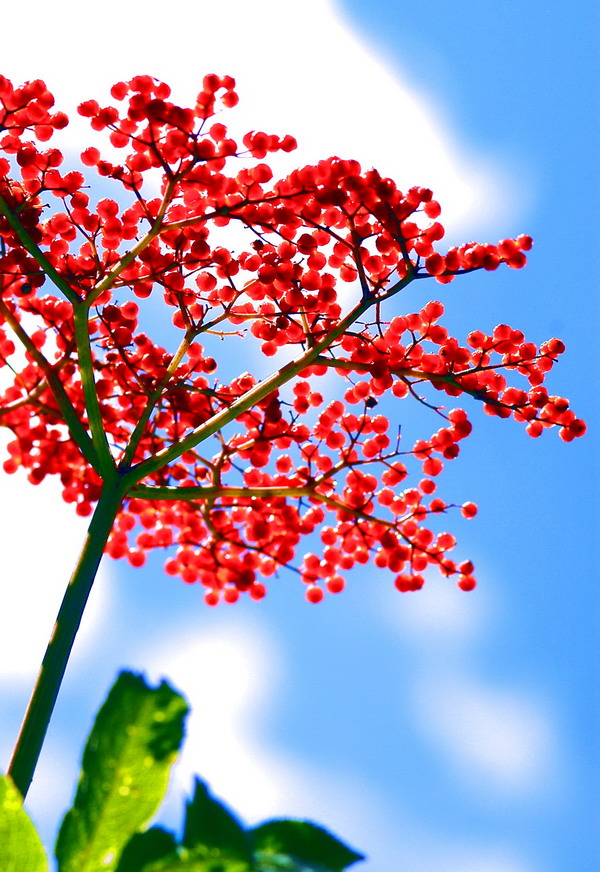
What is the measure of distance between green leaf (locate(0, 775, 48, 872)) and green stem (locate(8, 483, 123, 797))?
1698mm

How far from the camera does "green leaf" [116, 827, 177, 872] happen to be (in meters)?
1.14

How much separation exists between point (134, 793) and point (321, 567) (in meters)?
4.22

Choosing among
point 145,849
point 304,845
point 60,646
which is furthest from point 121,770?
point 60,646

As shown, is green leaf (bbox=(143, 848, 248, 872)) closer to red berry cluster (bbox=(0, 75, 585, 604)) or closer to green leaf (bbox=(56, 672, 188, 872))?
green leaf (bbox=(56, 672, 188, 872))

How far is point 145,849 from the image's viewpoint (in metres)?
1.15

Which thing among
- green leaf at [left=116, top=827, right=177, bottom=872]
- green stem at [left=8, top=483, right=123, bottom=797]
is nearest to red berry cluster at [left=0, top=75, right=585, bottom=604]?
green stem at [left=8, top=483, right=123, bottom=797]

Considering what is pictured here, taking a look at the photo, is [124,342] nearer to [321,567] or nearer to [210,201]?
[210,201]

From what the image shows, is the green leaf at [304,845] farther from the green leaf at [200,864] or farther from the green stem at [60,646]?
the green stem at [60,646]

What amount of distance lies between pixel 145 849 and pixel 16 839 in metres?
0.23

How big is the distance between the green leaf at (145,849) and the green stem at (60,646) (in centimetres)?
184

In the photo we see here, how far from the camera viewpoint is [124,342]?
447 cm

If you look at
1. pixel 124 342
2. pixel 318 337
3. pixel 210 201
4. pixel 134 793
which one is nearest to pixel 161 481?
pixel 124 342

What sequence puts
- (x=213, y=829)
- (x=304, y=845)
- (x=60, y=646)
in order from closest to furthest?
(x=213, y=829) → (x=304, y=845) → (x=60, y=646)

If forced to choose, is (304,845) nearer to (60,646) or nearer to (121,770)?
(121,770)
